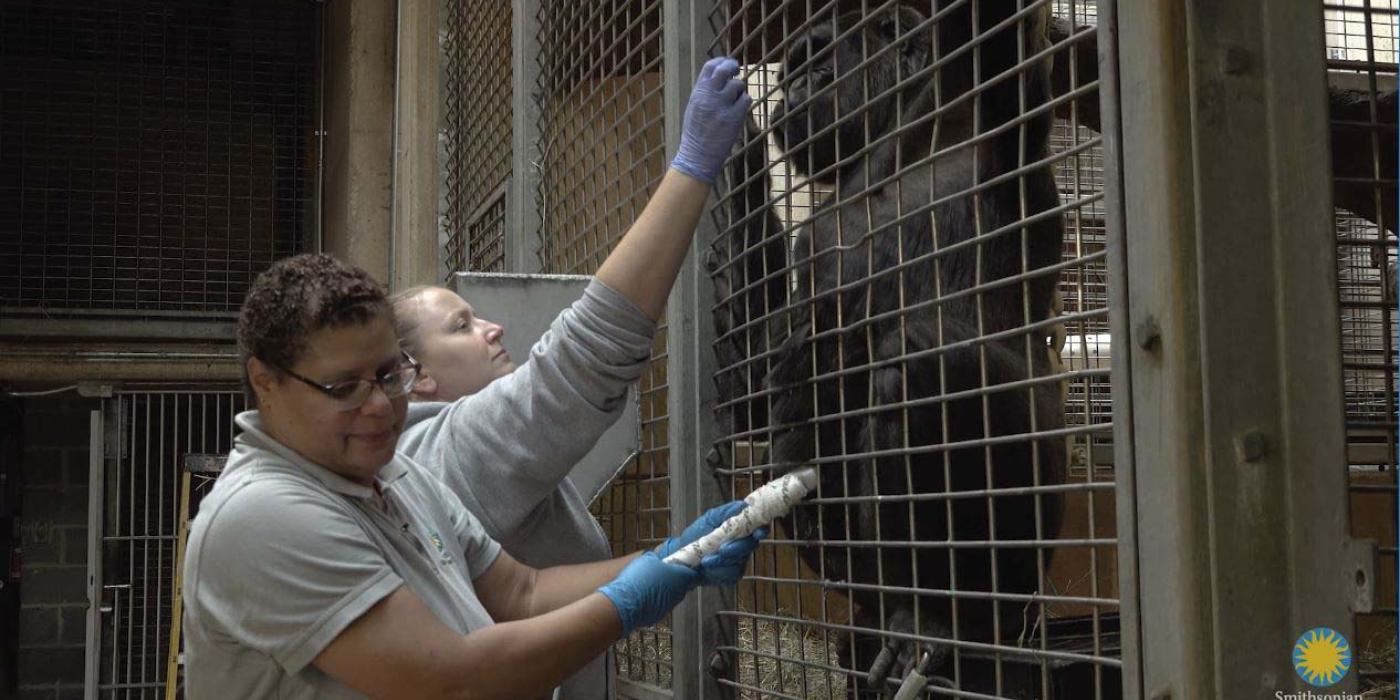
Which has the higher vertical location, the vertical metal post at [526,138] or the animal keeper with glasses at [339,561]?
the vertical metal post at [526,138]

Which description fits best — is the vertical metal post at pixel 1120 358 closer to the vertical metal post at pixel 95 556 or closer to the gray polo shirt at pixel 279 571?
the gray polo shirt at pixel 279 571

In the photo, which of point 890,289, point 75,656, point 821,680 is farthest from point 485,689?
point 75,656

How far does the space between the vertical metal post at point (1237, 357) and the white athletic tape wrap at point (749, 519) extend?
68 centimetres

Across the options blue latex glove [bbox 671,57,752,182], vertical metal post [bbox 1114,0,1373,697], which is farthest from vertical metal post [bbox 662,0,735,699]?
vertical metal post [bbox 1114,0,1373,697]

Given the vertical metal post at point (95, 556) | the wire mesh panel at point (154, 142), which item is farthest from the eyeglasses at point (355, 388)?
the wire mesh panel at point (154, 142)

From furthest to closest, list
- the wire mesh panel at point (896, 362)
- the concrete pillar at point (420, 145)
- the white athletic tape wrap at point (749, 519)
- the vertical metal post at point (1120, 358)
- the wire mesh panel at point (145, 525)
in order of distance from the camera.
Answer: the wire mesh panel at point (145, 525) < the concrete pillar at point (420, 145) < the wire mesh panel at point (896, 362) < the white athletic tape wrap at point (749, 519) < the vertical metal post at point (1120, 358)

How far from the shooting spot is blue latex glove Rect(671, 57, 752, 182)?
2.16 meters

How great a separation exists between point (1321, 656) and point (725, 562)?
0.90m

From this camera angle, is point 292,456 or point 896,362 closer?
point 292,456

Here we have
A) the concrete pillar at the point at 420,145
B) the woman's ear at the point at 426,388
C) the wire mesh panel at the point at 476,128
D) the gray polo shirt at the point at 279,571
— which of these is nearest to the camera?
the gray polo shirt at the point at 279,571

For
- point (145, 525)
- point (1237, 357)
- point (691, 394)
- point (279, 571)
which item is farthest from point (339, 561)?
point (145, 525)

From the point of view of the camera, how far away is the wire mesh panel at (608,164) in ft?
Result: 10.2

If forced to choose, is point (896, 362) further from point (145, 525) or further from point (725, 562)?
point (145, 525)

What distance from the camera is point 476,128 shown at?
521cm
